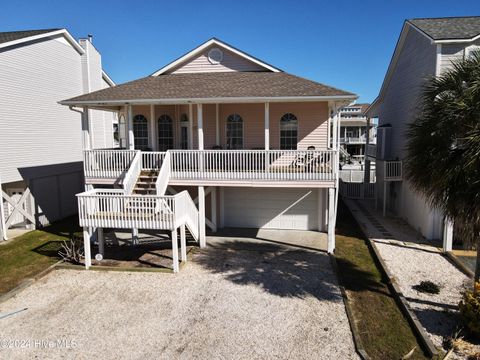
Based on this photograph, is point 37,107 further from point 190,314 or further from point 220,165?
point 190,314

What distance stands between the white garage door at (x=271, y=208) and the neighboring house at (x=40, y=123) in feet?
30.3

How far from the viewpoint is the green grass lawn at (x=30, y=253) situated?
11.0 meters

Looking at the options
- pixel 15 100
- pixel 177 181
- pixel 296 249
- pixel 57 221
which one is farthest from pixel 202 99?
pixel 57 221

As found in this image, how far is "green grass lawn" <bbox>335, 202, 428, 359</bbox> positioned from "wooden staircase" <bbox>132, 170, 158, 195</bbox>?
23.8 feet

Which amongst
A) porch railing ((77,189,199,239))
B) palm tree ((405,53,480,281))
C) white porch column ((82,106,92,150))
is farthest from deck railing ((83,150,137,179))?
palm tree ((405,53,480,281))

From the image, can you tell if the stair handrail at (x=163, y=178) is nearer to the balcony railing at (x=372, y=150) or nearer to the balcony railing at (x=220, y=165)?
the balcony railing at (x=220, y=165)

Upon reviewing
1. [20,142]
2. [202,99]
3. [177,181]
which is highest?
[202,99]

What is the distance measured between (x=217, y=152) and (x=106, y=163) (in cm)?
452

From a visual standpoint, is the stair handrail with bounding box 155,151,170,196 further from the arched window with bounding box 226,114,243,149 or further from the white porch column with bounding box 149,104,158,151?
the arched window with bounding box 226,114,243,149

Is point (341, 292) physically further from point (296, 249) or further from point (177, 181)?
point (177, 181)

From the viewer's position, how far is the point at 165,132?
1681 centimetres

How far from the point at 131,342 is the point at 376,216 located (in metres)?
15.0

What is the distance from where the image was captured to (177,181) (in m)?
13.6

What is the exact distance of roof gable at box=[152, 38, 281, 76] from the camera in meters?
16.6
